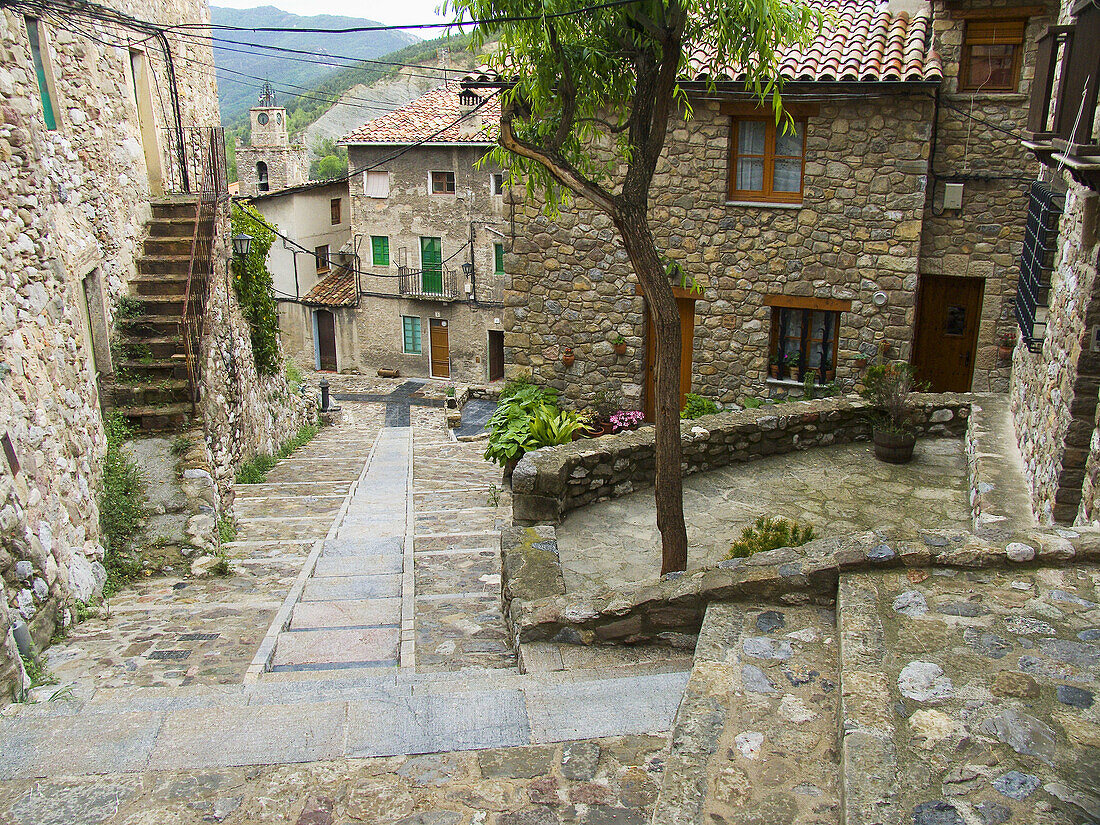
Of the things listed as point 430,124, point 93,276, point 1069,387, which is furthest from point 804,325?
point 430,124

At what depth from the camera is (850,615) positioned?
374 cm

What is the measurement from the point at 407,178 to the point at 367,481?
19.9m

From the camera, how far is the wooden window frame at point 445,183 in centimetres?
2841

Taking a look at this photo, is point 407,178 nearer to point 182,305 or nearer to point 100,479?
point 182,305

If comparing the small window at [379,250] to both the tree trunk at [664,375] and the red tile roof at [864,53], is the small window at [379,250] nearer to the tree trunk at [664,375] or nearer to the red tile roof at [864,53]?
the red tile roof at [864,53]

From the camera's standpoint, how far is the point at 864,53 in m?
9.98

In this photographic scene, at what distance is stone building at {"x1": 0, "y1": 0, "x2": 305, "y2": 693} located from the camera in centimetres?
557

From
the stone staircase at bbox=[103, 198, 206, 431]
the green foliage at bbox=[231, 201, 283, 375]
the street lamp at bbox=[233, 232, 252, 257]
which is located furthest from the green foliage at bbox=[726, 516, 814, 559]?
the green foliage at bbox=[231, 201, 283, 375]

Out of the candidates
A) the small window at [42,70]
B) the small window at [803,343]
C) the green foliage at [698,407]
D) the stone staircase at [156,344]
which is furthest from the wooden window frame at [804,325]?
the small window at [42,70]

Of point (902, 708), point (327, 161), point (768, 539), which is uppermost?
point (327, 161)

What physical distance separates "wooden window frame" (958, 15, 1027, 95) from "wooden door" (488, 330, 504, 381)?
2046 cm

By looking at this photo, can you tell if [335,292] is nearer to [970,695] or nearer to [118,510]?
[118,510]

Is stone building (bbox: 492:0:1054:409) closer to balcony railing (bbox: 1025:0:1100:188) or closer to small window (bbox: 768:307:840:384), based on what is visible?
small window (bbox: 768:307:840:384)

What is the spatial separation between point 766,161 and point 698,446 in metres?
4.52
